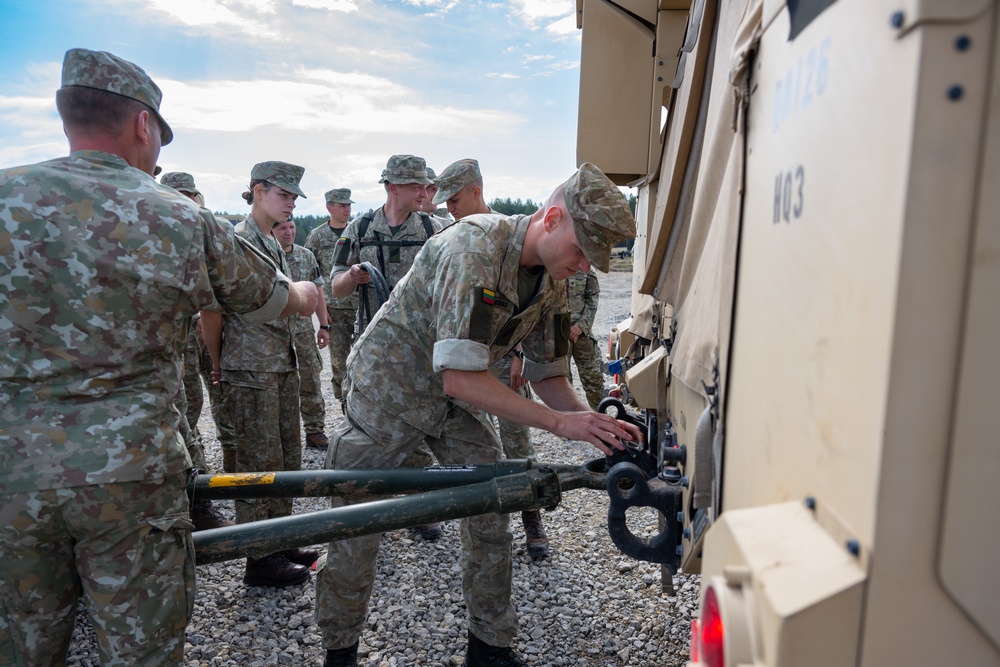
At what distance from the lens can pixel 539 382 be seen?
9.23ft

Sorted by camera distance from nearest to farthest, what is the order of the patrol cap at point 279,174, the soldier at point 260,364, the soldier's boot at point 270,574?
the soldier's boot at point 270,574
the soldier at point 260,364
the patrol cap at point 279,174

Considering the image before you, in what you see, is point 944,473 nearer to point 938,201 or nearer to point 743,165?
point 938,201

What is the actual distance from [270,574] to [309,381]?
2295 mm

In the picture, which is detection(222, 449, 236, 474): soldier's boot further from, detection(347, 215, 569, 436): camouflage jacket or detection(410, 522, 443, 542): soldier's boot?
detection(347, 215, 569, 436): camouflage jacket

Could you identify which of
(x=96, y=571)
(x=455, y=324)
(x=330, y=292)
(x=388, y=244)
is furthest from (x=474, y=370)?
(x=330, y=292)

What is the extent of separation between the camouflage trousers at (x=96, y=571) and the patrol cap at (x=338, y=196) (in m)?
5.51

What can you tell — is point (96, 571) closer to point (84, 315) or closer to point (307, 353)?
point (84, 315)

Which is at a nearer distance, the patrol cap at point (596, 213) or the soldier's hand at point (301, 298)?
the patrol cap at point (596, 213)

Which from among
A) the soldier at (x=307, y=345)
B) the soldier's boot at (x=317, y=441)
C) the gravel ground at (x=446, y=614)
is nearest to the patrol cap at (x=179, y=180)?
the soldier at (x=307, y=345)

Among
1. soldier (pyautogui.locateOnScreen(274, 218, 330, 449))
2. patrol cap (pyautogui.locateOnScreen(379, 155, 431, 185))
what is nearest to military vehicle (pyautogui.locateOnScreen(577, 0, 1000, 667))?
patrol cap (pyautogui.locateOnScreen(379, 155, 431, 185))

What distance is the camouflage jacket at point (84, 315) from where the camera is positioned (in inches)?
65.9

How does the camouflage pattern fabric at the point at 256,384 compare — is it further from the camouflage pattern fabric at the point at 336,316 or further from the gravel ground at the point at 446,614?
the camouflage pattern fabric at the point at 336,316

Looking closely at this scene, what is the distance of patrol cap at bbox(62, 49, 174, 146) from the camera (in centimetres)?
182

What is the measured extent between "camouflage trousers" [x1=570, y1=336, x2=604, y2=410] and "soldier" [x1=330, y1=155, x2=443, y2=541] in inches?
62.9
